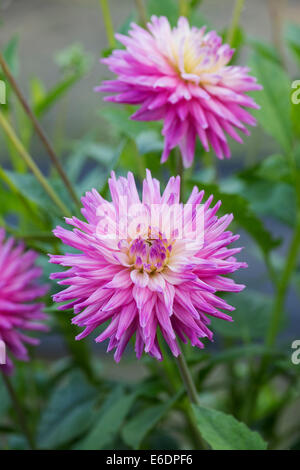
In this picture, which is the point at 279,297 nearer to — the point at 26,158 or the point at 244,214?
the point at 244,214

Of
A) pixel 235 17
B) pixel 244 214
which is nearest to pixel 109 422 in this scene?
pixel 244 214

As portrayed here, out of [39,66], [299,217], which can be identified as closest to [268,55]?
[299,217]

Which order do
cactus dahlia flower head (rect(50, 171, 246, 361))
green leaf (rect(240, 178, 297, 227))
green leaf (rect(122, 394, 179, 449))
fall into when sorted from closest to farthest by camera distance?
cactus dahlia flower head (rect(50, 171, 246, 361)) < green leaf (rect(122, 394, 179, 449)) < green leaf (rect(240, 178, 297, 227))

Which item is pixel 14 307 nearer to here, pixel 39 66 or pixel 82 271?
pixel 82 271

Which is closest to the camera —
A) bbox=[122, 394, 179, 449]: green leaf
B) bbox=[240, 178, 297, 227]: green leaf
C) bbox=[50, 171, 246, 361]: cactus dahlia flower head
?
bbox=[50, 171, 246, 361]: cactus dahlia flower head

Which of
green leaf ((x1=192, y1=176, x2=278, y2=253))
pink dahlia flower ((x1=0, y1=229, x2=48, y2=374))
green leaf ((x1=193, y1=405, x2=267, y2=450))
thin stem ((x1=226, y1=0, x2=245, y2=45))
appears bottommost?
green leaf ((x1=193, y1=405, x2=267, y2=450))

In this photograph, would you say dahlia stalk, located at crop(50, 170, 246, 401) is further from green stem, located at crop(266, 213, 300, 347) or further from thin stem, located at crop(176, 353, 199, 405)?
green stem, located at crop(266, 213, 300, 347)

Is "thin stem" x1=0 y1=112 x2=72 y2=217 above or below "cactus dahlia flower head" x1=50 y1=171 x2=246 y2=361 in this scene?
above

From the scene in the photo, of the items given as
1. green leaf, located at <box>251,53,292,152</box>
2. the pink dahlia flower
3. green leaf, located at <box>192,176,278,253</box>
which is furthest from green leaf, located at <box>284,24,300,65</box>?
the pink dahlia flower
